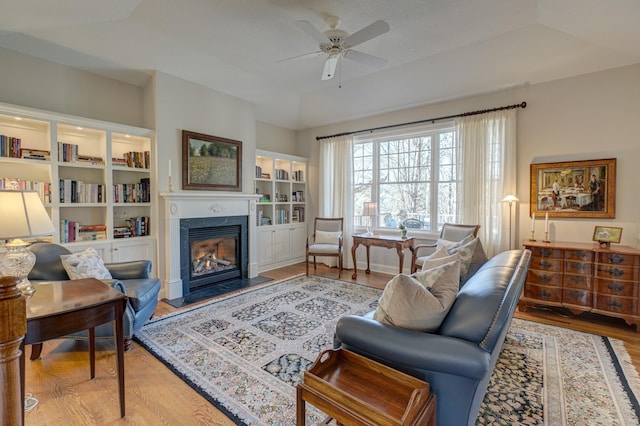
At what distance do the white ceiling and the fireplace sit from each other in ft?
6.63

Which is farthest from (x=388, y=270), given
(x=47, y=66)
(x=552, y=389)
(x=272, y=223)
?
(x=47, y=66)

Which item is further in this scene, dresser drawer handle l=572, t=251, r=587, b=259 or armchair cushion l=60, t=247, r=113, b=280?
dresser drawer handle l=572, t=251, r=587, b=259

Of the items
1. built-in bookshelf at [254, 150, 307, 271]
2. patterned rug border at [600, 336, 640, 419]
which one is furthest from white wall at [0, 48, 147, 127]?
patterned rug border at [600, 336, 640, 419]

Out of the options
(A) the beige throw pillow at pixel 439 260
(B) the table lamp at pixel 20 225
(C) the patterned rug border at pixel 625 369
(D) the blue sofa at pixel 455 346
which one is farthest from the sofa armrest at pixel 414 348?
(B) the table lamp at pixel 20 225

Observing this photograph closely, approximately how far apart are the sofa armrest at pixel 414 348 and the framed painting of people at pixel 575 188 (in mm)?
3490

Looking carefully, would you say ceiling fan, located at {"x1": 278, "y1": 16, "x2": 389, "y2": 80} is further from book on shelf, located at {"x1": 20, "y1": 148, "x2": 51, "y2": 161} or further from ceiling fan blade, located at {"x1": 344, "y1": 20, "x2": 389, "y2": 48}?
book on shelf, located at {"x1": 20, "y1": 148, "x2": 51, "y2": 161}

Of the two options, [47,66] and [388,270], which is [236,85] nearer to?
[47,66]

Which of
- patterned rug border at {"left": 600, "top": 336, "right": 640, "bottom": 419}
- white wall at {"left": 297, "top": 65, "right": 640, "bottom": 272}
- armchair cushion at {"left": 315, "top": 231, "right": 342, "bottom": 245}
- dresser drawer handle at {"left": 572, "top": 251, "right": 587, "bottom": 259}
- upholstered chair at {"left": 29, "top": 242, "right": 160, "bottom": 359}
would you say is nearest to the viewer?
patterned rug border at {"left": 600, "top": 336, "right": 640, "bottom": 419}

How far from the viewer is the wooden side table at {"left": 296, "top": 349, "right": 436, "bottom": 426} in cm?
112

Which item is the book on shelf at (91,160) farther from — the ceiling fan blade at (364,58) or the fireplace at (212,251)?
the ceiling fan blade at (364,58)

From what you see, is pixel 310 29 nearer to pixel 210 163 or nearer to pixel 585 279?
pixel 210 163

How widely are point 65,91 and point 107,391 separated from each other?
331 centimetres

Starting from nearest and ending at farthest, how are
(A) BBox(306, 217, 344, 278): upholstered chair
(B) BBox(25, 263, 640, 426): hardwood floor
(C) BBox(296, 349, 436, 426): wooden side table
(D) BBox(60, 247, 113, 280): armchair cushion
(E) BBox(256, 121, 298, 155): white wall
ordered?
(C) BBox(296, 349, 436, 426): wooden side table < (B) BBox(25, 263, 640, 426): hardwood floor < (D) BBox(60, 247, 113, 280): armchair cushion < (A) BBox(306, 217, 344, 278): upholstered chair < (E) BBox(256, 121, 298, 155): white wall

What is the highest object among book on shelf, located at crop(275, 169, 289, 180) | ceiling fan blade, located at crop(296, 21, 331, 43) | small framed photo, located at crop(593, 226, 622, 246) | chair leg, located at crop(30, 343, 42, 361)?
ceiling fan blade, located at crop(296, 21, 331, 43)
